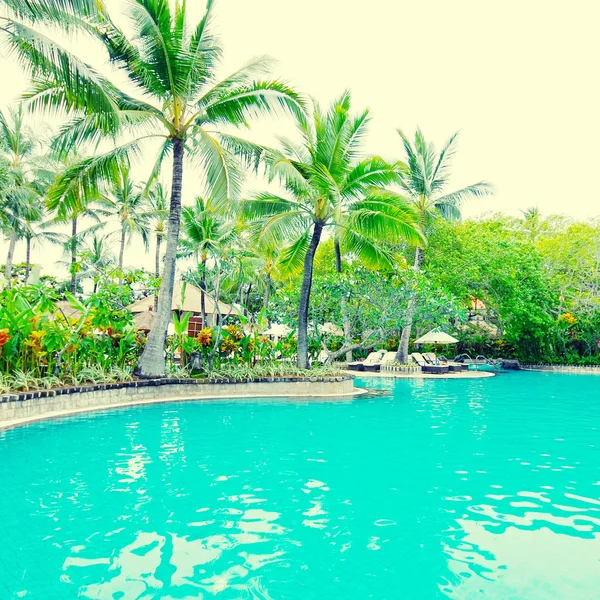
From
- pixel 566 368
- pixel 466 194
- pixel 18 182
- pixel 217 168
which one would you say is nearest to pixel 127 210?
pixel 18 182

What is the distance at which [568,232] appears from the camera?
3077 cm

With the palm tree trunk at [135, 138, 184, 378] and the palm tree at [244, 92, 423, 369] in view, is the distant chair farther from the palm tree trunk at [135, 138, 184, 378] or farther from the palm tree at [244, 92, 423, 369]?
the palm tree trunk at [135, 138, 184, 378]

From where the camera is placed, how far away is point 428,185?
24.6 metres

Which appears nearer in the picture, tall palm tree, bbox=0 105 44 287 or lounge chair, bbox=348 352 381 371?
tall palm tree, bbox=0 105 44 287

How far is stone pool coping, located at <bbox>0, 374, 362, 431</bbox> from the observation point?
31.8 feet

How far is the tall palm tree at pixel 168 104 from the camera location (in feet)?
39.9

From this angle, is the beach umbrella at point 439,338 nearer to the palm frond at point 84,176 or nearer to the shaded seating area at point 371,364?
the shaded seating area at point 371,364

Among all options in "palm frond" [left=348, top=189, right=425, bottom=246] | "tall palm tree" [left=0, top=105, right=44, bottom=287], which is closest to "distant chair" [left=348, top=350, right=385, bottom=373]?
"palm frond" [left=348, top=189, right=425, bottom=246]

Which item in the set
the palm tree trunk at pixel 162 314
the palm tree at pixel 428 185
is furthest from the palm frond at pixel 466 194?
the palm tree trunk at pixel 162 314

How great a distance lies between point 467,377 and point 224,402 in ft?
44.8

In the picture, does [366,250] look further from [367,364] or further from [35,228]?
[35,228]

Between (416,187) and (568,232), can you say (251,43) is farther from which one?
(568,232)

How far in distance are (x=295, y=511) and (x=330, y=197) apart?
438 inches

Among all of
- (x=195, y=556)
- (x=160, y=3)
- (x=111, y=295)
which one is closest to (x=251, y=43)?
(x=160, y=3)
